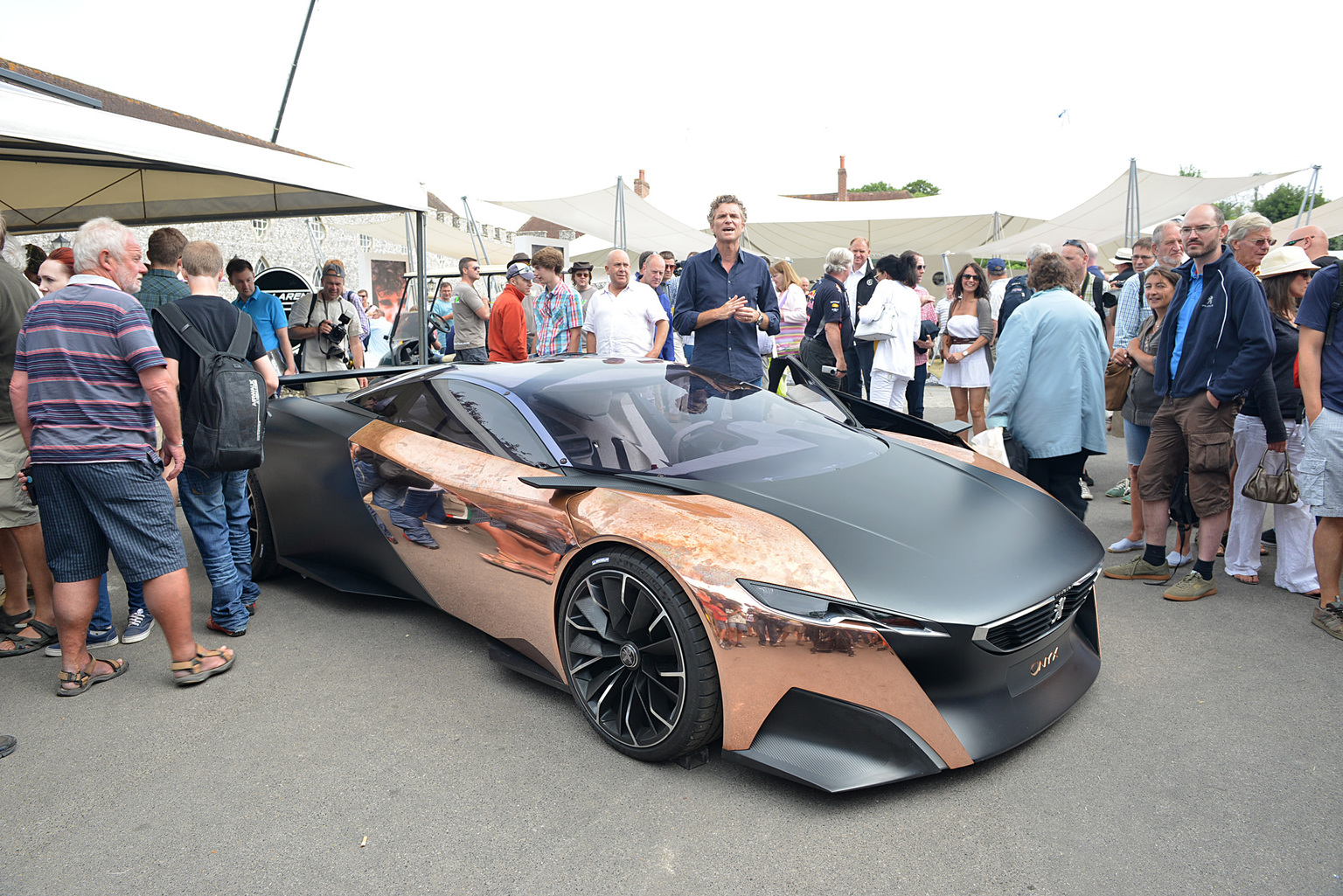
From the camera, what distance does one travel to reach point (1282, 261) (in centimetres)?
388

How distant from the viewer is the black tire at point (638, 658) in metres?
2.36

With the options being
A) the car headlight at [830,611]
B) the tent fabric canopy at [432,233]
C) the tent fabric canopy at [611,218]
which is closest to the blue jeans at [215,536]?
the car headlight at [830,611]

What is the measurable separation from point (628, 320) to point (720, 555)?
4.36 m

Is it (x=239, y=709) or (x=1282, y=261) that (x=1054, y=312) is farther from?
(x=239, y=709)

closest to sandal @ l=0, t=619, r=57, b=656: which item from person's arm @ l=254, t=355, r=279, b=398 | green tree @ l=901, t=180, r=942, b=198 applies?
person's arm @ l=254, t=355, r=279, b=398

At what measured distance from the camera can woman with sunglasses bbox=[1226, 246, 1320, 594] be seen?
381 cm

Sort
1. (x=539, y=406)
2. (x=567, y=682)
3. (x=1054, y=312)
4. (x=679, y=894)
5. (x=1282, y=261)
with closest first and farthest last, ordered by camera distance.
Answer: (x=679, y=894)
(x=567, y=682)
(x=539, y=406)
(x=1282, y=261)
(x=1054, y=312)

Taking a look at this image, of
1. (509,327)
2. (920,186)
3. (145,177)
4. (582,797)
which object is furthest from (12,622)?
(920,186)

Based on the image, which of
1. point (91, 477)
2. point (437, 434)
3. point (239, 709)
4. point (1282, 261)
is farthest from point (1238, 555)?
point (91, 477)

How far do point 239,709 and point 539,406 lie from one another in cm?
157

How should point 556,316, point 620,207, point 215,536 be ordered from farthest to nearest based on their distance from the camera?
point 620,207, point 556,316, point 215,536

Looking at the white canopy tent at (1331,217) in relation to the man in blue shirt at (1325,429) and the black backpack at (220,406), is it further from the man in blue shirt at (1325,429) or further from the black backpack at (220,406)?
the black backpack at (220,406)

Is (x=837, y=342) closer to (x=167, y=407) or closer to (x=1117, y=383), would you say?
(x=1117, y=383)

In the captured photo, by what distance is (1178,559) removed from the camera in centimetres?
445
